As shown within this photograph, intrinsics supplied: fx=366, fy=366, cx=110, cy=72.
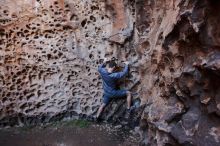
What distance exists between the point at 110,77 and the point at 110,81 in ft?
0.27

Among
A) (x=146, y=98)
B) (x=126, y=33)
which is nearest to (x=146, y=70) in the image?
(x=146, y=98)

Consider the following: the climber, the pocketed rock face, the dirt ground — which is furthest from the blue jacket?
the dirt ground

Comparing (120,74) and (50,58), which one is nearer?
(120,74)

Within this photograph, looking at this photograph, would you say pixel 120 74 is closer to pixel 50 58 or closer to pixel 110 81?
pixel 110 81

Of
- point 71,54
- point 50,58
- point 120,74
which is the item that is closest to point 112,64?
point 120,74

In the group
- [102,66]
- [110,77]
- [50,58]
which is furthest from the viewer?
[50,58]

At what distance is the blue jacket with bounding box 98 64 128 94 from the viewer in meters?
5.31

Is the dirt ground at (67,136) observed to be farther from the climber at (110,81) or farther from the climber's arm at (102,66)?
the climber's arm at (102,66)

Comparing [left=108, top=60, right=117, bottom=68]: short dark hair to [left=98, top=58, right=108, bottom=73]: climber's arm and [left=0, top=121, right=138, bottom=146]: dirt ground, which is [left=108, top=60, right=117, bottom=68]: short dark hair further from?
[left=0, top=121, right=138, bottom=146]: dirt ground

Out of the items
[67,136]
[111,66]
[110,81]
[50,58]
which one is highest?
[50,58]

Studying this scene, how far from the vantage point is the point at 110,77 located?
209 inches

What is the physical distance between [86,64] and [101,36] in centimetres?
50

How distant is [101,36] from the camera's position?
5664mm

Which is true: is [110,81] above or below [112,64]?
below
